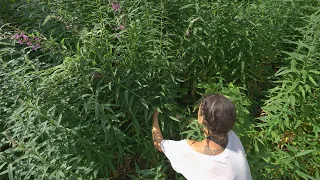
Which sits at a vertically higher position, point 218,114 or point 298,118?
point 218,114

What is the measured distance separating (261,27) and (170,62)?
1284 mm

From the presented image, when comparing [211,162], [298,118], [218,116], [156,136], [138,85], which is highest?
[218,116]

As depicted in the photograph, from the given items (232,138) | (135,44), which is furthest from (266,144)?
(135,44)

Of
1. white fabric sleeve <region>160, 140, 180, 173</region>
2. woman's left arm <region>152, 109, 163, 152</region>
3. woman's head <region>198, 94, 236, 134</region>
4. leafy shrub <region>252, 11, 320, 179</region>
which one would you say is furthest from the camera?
leafy shrub <region>252, 11, 320, 179</region>

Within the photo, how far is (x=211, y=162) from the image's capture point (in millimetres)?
2273

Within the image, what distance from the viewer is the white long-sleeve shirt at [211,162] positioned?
7.43 ft

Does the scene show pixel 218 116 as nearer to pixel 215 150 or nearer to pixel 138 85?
pixel 215 150

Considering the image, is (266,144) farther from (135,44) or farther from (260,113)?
(135,44)

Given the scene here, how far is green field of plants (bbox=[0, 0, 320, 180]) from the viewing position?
9.13ft

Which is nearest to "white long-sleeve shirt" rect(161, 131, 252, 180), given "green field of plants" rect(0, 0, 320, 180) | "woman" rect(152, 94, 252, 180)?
"woman" rect(152, 94, 252, 180)

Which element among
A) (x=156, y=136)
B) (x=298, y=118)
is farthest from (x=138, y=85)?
(x=298, y=118)

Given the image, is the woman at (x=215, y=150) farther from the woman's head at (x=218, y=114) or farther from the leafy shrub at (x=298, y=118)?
the leafy shrub at (x=298, y=118)

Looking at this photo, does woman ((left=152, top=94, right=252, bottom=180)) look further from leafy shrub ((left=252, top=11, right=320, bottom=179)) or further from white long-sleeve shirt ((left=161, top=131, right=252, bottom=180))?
leafy shrub ((left=252, top=11, right=320, bottom=179))

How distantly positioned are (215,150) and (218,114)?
0.27m
